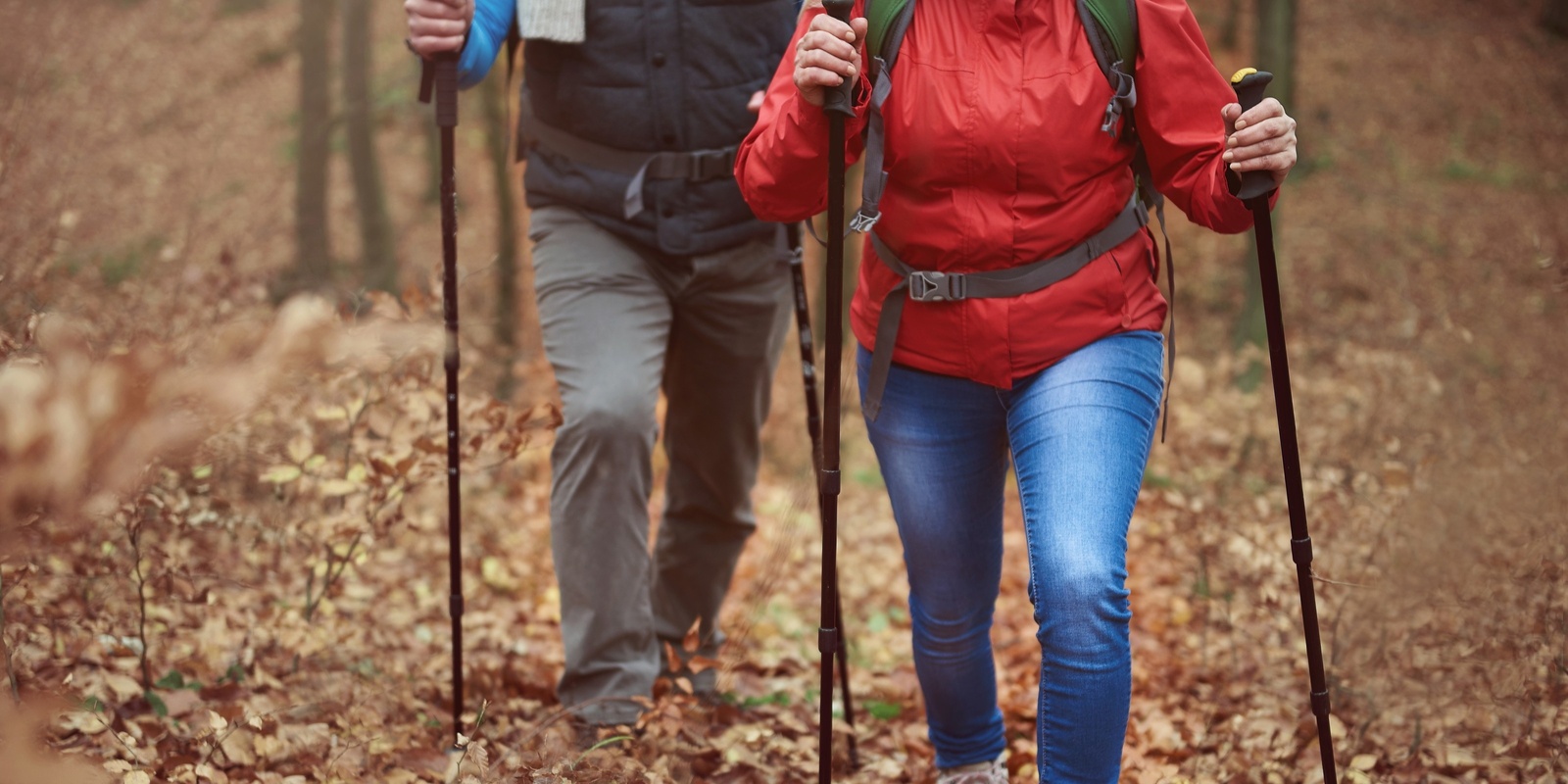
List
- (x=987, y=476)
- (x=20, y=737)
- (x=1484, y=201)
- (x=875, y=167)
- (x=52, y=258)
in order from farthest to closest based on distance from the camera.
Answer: (x=1484, y=201), (x=52, y=258), (x=987, y=476), (x=875, y=167), (x=20, y=737)

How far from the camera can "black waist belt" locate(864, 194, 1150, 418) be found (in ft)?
9.23

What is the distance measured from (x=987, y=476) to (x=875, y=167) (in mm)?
836

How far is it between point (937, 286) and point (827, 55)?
0.59 metres

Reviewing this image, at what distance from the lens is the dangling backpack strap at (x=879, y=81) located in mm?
2789

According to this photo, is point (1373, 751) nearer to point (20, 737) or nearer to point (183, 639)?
point (20, 737)

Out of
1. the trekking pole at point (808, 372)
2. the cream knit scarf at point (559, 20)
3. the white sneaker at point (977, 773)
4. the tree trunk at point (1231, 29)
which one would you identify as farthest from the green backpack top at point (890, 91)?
the tree trunk at point (1231, 29)

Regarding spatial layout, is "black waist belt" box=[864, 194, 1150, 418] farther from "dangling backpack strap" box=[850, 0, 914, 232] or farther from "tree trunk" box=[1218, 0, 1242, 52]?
"tree trunk" box=[1218, 0, 1242, 52]

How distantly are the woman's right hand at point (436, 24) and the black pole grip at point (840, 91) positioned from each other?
1.27 m

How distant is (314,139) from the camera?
11.5 metres

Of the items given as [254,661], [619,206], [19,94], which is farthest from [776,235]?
[19,94]

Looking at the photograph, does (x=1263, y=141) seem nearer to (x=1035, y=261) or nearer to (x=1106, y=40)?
(x=1106, y=40)

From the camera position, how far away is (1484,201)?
571 inches

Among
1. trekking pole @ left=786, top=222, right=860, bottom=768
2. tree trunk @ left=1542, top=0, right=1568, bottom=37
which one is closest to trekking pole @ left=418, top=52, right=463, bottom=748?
trekking pole @ left=786, top=222, right=860, bottom=768

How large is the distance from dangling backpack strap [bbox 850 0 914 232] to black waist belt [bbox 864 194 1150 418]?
0.18 meters
